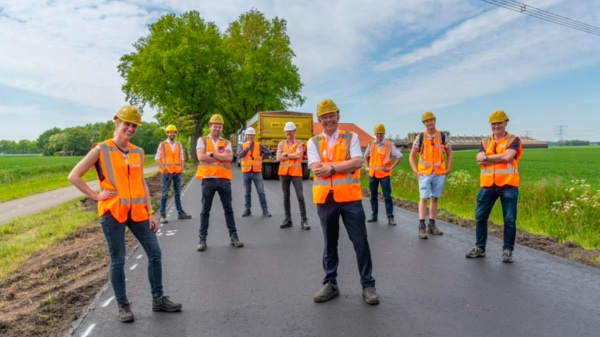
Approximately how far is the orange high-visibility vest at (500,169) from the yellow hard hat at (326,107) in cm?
272

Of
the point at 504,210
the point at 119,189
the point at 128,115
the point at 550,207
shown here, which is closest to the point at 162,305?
the point at 119,189

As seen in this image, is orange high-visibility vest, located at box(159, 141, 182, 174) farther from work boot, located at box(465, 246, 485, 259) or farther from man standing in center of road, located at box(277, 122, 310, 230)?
work boot, located at box(465, 246, 485, 259)

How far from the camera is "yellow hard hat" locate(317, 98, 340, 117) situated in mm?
4355

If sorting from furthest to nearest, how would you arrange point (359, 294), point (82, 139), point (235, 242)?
point (82, 139) < point (235, 242) < point (359, 294)

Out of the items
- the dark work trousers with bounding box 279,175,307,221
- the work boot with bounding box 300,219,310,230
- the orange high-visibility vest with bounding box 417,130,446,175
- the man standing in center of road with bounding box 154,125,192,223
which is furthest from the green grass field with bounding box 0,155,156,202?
the orange high-visibility vest with bounding box 417,130,446,175

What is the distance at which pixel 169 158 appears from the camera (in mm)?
9836

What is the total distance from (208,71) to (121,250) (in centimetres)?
3964

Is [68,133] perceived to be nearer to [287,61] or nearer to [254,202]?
[287,61]

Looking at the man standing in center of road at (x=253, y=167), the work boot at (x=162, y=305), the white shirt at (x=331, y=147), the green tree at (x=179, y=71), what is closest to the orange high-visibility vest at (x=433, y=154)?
the white shirt at (x=331, y=147)

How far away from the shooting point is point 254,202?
39.8 ft

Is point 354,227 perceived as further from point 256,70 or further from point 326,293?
point 256,70

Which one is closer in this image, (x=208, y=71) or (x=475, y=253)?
(x=475, y=253)

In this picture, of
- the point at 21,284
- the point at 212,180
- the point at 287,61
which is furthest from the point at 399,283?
the point at 287,61

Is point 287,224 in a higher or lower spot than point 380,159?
lower
